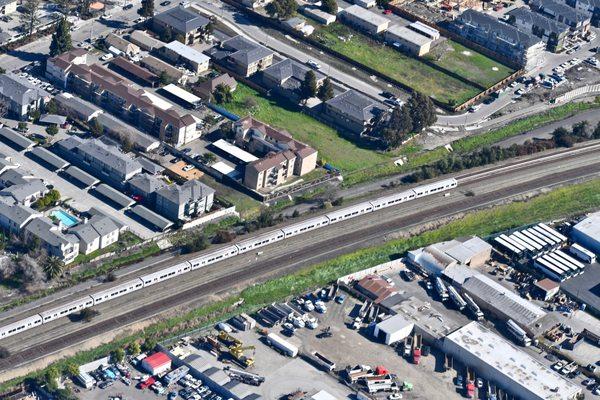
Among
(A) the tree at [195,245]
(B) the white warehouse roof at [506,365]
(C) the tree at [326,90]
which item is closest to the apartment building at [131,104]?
(C) the tree at [326,90]

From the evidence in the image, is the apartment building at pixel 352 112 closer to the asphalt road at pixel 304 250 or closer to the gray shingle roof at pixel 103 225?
the asphalt road at pixel 304 250

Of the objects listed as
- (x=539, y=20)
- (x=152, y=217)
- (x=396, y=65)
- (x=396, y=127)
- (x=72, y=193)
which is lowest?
(x=72, y=193)

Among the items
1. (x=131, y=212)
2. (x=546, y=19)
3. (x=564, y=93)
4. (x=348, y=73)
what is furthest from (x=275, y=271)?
(x=546, y=19)

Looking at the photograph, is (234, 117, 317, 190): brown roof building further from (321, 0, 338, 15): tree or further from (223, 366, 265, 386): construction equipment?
(321, 0, 338, 15): tree

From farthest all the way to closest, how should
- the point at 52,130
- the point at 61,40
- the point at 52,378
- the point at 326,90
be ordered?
the point at 61,40 < the point at 326,90 < the point at 52,130 < the point at 52,378

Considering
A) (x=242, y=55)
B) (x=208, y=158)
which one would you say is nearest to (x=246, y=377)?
(x=208, y=158)

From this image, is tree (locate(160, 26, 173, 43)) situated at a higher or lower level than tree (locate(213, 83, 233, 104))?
higher

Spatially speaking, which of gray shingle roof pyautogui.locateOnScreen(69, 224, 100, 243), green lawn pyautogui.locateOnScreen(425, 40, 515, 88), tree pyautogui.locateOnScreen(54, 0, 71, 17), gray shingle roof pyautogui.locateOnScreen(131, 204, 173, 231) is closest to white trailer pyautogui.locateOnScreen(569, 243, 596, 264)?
green lawn pyautogui.locateOnScreen(425, 40, 515, 88)

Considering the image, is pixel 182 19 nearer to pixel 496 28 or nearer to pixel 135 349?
pixel 496 28
